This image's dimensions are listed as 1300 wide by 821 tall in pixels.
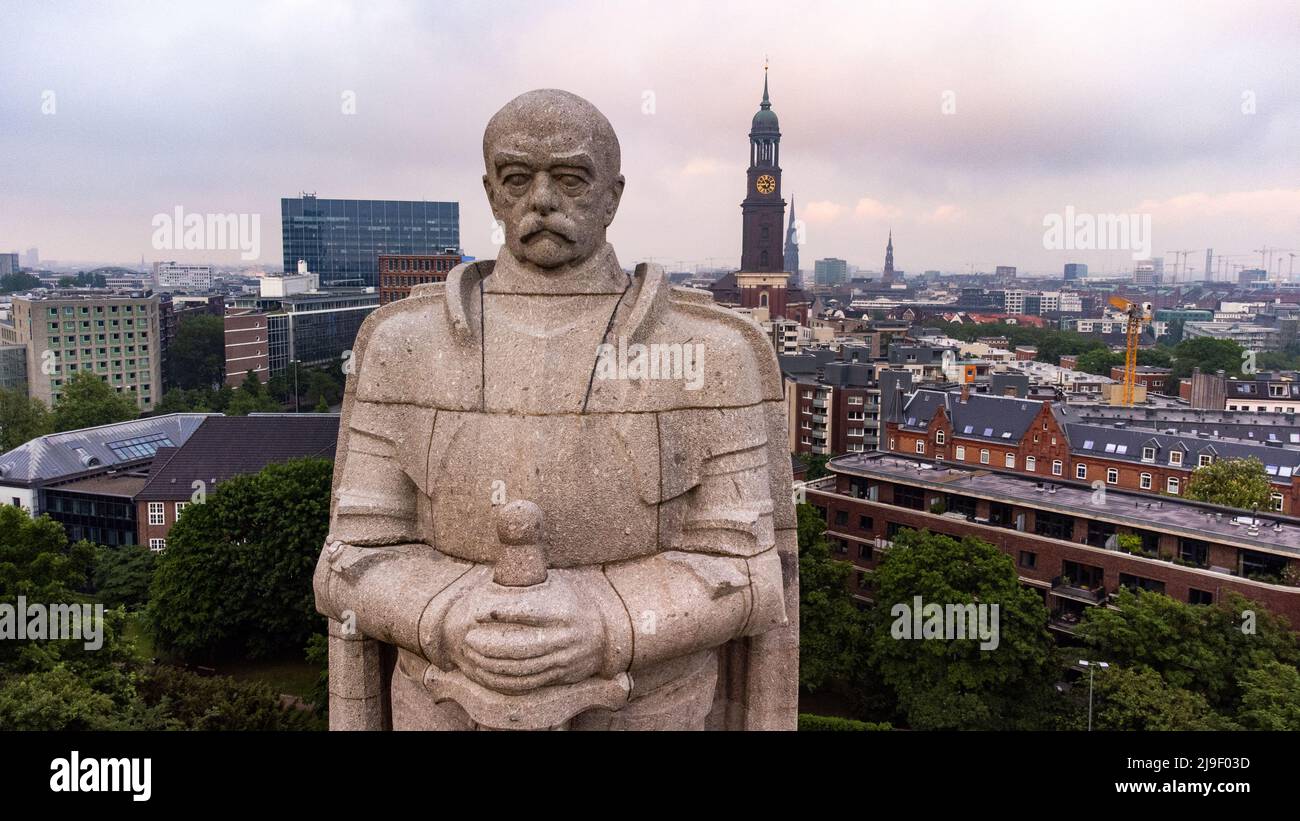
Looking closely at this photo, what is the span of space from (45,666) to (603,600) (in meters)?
26.5

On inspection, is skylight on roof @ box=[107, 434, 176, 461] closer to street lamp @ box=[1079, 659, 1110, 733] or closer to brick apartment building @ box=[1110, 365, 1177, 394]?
street lamp @ box=[1079, 659, 1110, 733]

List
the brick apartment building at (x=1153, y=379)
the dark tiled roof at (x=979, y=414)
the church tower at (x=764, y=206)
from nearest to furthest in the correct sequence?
the dark tiled roof at (x=979, y=414)
the brick apartment building at (x=1153, y=379)
the church tower at (x=764, y=206)

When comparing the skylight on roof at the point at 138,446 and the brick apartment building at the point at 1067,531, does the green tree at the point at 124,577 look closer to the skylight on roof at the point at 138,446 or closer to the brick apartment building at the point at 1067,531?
the skylight on roof at the point at 138,446

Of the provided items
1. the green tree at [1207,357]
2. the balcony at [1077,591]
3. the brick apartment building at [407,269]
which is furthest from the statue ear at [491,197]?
the green tree at [1207,357]

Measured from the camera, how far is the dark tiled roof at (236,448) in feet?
181

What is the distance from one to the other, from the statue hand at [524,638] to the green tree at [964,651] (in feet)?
105

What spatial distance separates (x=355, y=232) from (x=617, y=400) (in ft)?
554

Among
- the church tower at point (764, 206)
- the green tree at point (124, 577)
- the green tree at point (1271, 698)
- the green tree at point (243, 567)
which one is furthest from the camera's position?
the church tower at point (764, 206)

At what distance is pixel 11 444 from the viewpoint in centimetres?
7775

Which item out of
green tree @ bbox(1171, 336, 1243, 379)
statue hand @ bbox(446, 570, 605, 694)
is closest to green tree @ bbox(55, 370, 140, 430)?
statue hand @ bbox(446, 570, 605, 694)

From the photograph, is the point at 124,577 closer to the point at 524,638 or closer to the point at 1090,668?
the point at 1090,668

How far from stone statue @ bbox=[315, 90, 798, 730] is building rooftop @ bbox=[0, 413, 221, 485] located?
5649 centimetres

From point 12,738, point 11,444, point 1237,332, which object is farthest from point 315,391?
point 1237,332

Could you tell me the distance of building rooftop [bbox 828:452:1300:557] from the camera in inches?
1640
